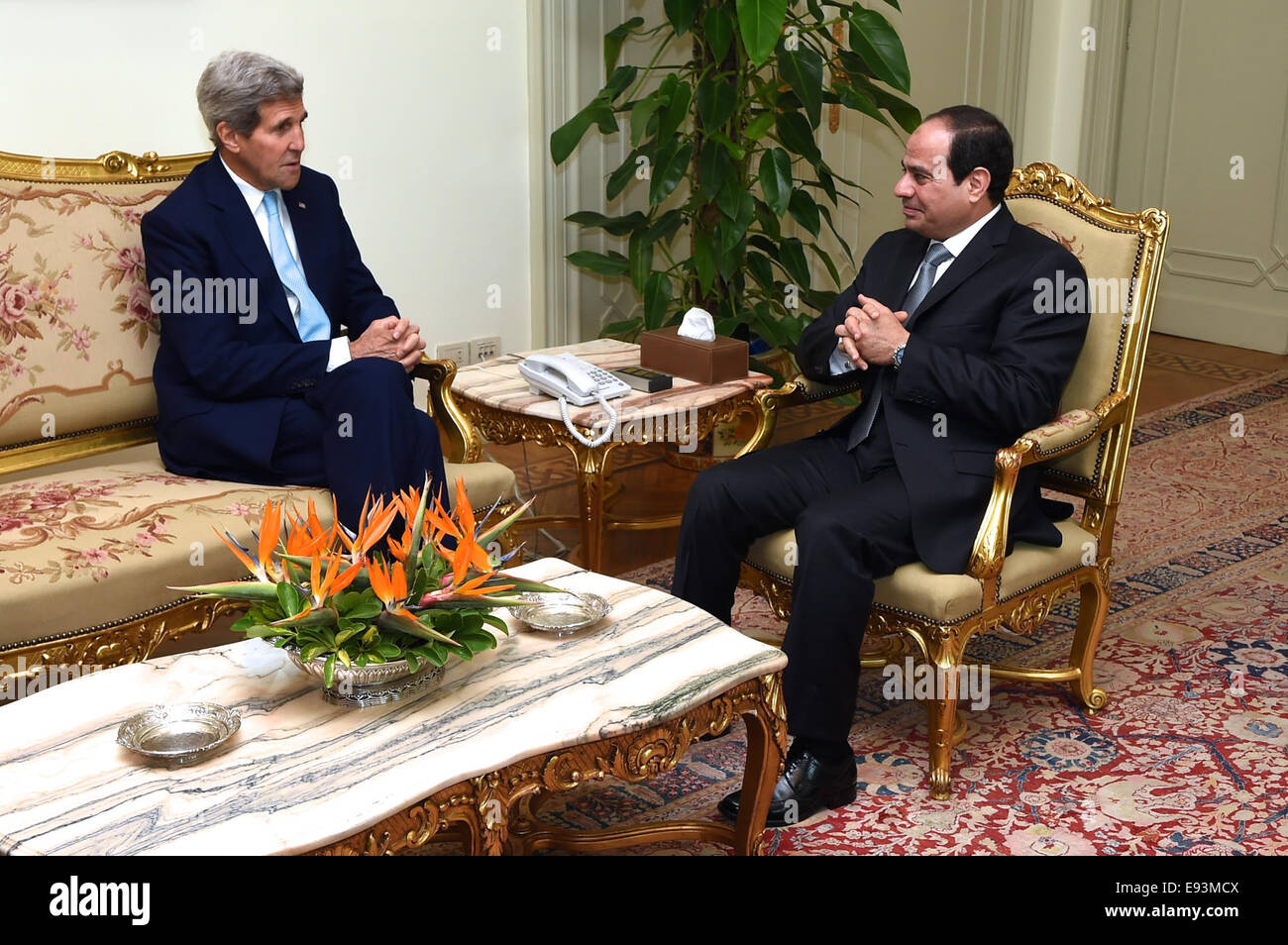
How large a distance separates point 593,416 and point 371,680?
53.5 inches

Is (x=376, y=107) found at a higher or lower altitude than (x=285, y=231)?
higher

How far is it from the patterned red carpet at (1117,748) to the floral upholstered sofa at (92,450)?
2.89 ft

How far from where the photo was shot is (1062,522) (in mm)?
3025

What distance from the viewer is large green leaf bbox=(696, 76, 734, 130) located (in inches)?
163

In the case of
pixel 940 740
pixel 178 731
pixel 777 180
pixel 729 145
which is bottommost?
pixel 940 740

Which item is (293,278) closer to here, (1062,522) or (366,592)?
(366,592)

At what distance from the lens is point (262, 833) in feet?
5.54

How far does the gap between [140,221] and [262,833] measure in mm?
1969

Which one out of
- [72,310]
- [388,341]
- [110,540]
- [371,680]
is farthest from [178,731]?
[72,310]

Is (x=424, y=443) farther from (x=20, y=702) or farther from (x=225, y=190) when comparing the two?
(x=20, y=702)

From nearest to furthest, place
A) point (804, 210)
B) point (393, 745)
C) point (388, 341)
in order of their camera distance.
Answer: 1. point (393, 745)
2. point (388, 341)
3. point (804, 210)

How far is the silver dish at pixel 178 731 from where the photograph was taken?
1858mm

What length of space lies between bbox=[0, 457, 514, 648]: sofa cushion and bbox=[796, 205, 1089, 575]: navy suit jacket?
1309 mm
